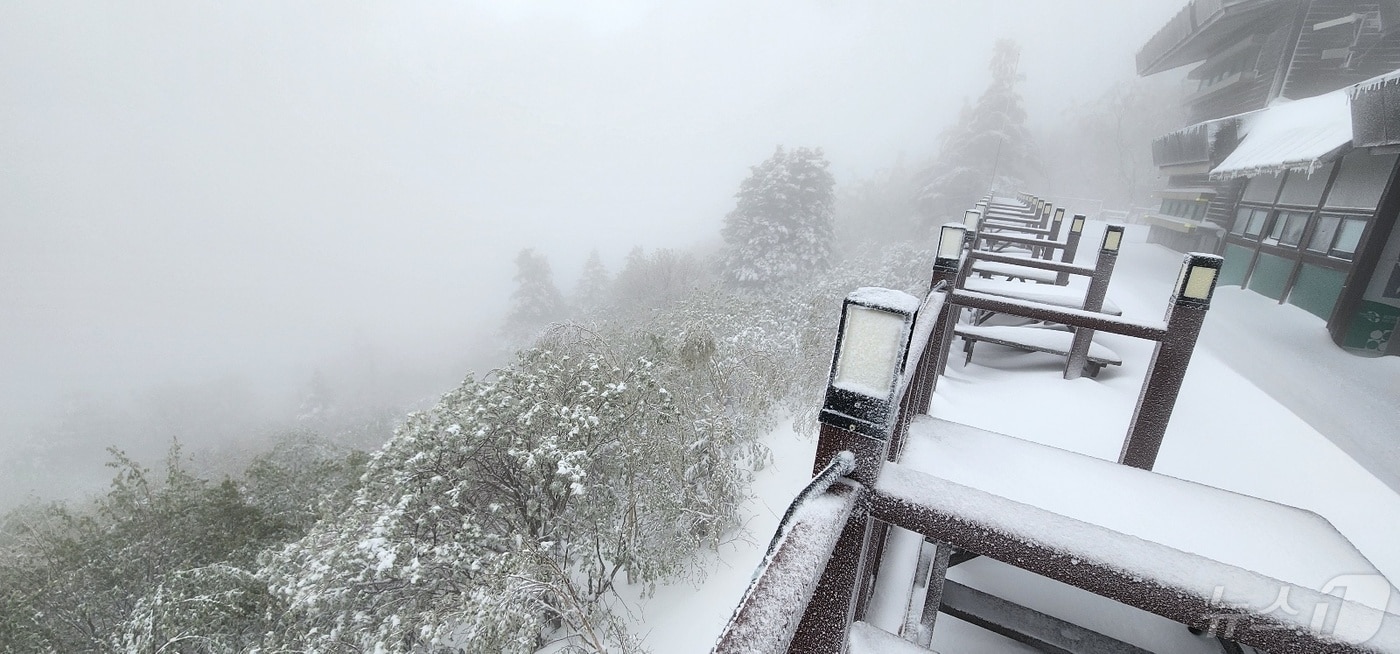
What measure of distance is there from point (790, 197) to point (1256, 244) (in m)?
14.8

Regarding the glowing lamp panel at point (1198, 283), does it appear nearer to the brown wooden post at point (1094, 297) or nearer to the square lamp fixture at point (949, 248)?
the square lamp fixture at point (949, 248)

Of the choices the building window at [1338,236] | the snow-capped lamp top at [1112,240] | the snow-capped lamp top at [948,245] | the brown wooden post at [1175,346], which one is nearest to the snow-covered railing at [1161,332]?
the brown wooden post at [1175,346]

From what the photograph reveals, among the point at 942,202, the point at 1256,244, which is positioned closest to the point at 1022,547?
the point at 1256,244

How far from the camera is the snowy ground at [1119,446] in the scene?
109 inches

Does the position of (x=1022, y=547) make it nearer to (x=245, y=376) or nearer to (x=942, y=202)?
(x=942, y=202)

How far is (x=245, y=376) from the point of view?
48469 mm

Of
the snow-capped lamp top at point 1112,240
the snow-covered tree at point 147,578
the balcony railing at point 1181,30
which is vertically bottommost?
the snow-covered tree at point 147,578

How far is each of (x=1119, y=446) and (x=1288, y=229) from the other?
1197 cm

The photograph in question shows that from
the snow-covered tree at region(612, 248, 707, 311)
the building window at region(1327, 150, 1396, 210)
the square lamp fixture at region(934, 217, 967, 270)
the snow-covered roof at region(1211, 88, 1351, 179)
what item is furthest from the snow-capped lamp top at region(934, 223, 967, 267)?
the snow-covered tree at region(612, 248, 707, 311)

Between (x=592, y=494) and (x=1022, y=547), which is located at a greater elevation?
(x=1022, y=547)

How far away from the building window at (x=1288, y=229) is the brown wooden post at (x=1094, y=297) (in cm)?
899

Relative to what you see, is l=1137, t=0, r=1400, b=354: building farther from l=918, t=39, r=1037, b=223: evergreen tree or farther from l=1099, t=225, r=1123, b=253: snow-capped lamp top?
l=918, t=39, r=1037, b=223: evergreen tree

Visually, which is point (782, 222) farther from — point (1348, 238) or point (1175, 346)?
point (1175, 346)

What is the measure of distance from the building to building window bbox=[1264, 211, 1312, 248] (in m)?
0.04
